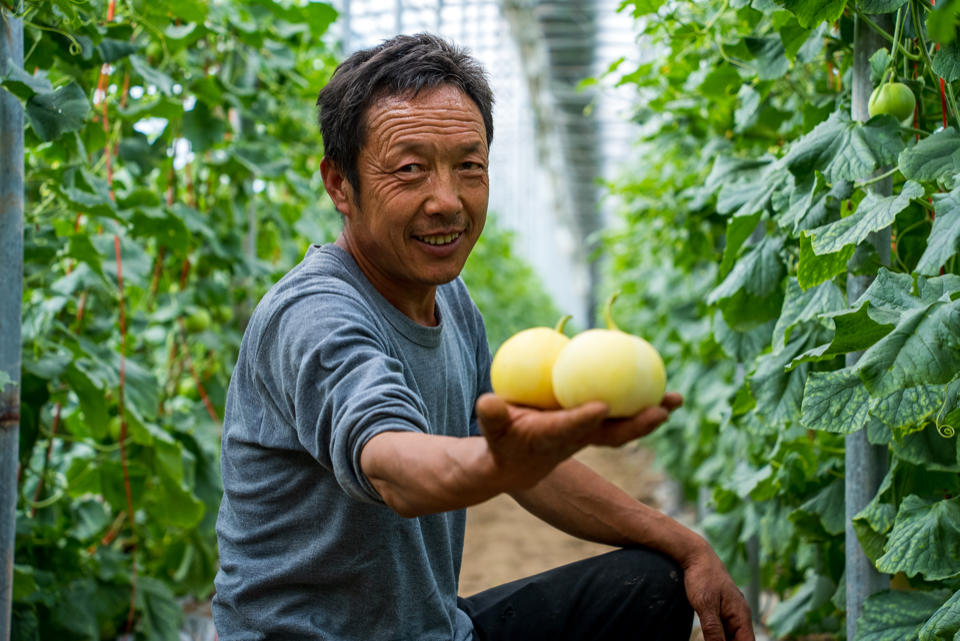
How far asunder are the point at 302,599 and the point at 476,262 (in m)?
7.94

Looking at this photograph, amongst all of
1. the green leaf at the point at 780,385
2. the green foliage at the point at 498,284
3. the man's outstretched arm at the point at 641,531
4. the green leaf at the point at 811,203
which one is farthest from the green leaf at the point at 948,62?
the green foliage at the point at 498,284

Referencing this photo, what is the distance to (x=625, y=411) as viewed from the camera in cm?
101

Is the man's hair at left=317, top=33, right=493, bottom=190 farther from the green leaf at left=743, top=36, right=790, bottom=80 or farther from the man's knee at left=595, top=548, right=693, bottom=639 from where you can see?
the man's knee at left=595, top=548, right=693, bottom=639

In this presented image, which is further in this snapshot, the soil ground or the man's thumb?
the soil ground

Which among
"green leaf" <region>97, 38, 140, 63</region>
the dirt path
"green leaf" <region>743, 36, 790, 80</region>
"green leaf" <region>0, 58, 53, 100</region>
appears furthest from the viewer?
the dirt path

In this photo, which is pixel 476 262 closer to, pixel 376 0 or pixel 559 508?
pixel 376 0

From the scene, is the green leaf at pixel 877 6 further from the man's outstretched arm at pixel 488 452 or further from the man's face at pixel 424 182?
the man's outstretched arm at pixel 488 452

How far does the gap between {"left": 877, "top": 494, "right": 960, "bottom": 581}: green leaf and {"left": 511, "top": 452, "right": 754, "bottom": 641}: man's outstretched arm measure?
0.25 meters

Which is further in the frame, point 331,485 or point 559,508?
point 559,508

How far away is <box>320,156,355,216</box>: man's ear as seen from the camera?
1.64 metres

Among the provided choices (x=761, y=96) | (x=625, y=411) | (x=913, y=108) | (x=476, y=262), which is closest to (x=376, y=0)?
(x=476, y=262)

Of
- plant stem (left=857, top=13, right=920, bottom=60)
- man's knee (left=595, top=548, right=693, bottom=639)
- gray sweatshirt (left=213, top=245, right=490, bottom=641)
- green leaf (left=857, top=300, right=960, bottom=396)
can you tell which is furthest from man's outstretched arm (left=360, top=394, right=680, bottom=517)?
plant stem (left=857, top=13, right=920, bottom=60)

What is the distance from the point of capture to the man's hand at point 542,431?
978mm

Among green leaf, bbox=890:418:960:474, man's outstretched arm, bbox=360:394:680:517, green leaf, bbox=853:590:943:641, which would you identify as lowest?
green leaf, bbox=853:590:943:641
